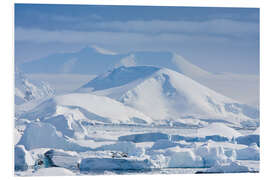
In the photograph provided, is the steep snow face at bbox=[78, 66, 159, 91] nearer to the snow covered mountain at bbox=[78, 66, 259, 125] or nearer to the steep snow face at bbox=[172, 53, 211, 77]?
the snow covered mountain at bbox=[78, 66, 259, 125]

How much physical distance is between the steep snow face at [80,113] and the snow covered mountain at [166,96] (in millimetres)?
135

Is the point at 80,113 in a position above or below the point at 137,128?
above

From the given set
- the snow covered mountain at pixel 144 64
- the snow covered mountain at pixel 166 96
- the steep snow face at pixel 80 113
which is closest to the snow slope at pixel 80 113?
the steep snow face at pixel 80 113

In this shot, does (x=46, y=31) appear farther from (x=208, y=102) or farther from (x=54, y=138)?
(x=208, y=102)

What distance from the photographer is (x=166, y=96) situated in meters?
11.6

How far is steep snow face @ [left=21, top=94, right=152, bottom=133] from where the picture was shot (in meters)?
10.7

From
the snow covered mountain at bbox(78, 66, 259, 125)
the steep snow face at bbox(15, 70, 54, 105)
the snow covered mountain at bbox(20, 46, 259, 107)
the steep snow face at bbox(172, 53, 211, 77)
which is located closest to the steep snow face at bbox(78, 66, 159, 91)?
the snow covered mountain at bbox(78, 66, 259, 125)

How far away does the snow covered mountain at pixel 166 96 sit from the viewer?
1121 centimetres

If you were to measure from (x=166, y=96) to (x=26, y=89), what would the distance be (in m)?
2.47

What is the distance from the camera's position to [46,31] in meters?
10.8

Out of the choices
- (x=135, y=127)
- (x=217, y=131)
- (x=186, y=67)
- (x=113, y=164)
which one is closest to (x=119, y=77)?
(x=135, y=127)

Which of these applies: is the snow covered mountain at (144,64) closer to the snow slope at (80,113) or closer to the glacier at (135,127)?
the glacier at (135,127)

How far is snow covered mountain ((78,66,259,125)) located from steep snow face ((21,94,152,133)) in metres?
0.14

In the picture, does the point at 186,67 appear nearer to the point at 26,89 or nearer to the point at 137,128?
the point at 137,128
